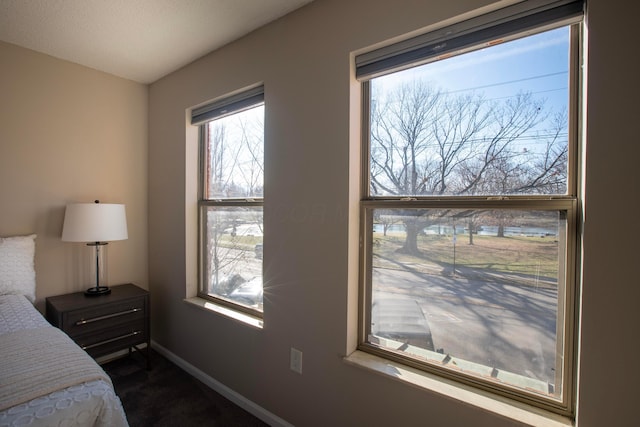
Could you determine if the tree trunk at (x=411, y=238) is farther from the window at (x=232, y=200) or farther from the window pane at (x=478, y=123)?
the window at (x=232, y=200)

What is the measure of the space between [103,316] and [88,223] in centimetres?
71

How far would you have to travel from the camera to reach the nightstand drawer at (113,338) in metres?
2.14

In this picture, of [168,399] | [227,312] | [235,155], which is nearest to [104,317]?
[168,399]

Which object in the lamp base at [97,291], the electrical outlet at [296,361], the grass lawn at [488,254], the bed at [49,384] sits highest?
the grass lawn at [488,254]

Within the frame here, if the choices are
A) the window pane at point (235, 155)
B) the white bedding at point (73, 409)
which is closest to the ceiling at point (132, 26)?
the window pane at point (235, 155)

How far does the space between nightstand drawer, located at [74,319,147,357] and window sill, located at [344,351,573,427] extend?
1849mm

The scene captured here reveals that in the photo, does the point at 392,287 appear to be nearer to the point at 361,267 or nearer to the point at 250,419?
the point at 361,267

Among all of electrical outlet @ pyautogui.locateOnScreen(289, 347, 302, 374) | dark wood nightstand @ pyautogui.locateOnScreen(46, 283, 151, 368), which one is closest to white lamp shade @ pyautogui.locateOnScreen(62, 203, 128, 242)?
dark wood nightstand @ pyautogui.locateOnScreen(46, 283, 151, 368)

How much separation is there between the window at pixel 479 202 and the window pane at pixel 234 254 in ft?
2.79

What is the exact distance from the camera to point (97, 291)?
7.78 ft

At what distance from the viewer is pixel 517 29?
3.75 feet

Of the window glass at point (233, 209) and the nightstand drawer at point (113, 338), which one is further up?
the window glass at point (233, 209)

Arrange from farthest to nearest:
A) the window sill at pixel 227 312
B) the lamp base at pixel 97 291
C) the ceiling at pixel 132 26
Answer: the lamp base at pixel 97 291
the window sill at pixel 227 312
the ceiling at pixel 132 26

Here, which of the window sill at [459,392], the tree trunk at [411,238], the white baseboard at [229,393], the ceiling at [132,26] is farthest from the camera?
the white baseboard at [229,393]
